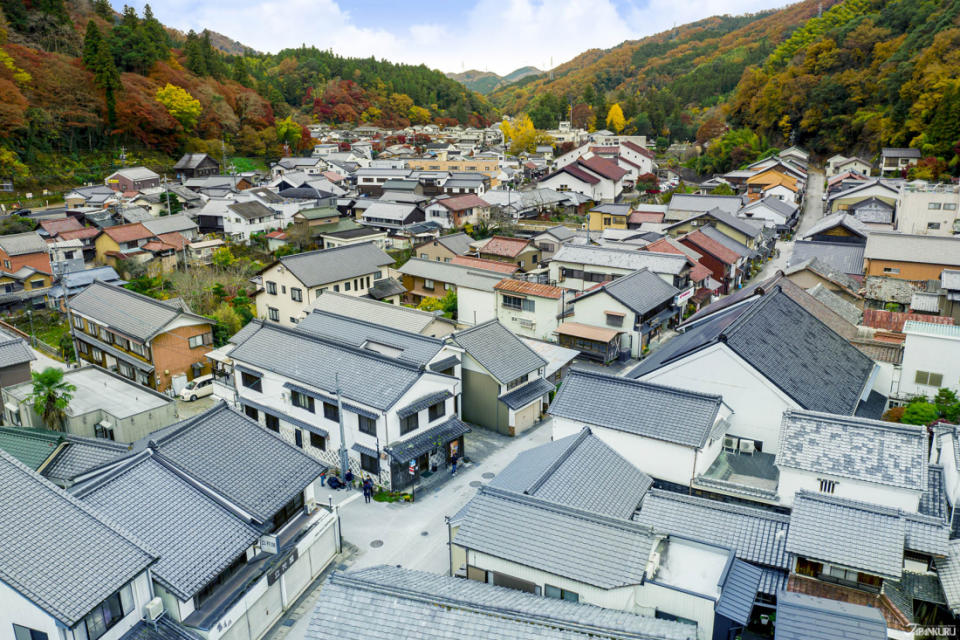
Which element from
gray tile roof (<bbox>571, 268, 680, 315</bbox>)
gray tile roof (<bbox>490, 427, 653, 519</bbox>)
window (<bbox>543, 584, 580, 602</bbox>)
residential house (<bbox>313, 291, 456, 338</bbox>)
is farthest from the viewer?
gray tile roof (<bbox>571, 268, 680, 315</bbox>)

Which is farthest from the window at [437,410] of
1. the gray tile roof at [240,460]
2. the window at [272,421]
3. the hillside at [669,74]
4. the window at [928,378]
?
the hillside at [669,74]

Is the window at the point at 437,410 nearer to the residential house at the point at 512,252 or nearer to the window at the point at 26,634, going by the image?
the window at the point at 26,634

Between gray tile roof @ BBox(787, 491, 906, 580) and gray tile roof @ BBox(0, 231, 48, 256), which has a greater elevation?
gray tile roof @ BBox(0, 231, 48, 256)

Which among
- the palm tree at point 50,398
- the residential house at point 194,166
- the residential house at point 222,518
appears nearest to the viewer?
the residential house at point 222,518

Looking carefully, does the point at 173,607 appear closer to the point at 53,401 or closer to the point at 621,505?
the point at 621,505

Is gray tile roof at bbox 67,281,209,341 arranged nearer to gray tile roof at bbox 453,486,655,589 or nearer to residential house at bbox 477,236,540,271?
gray tile roof at bbox 453,486,655,589

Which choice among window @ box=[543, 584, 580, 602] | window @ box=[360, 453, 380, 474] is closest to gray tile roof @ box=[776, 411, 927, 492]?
window @ box=[543, 584, 580, 602]

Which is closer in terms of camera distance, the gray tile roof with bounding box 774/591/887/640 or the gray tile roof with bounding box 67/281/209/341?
the gray tile roof with bounding box 774/591/887/640
